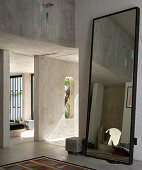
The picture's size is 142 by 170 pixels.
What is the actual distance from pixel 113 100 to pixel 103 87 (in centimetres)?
45

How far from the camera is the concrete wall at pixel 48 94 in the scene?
8641 mm

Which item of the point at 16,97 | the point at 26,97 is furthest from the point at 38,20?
the point at 16,97

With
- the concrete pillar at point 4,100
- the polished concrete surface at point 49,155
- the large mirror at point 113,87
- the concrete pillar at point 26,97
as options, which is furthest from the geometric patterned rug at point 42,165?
the concrete pillar at point 26,97

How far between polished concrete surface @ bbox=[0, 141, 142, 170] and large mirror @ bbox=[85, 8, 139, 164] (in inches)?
11.8

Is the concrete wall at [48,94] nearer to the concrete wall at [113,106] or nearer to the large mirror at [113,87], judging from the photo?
the large mirror at [113,87]

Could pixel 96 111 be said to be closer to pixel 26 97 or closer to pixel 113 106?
pixel 113 106

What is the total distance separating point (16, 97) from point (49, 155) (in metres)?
8.77

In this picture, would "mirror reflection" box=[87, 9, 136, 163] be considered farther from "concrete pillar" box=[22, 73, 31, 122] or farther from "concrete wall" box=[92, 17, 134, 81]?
"concrete pillar" box=[22, 73, 31, 122]

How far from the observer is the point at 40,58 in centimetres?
868

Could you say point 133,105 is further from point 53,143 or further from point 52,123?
point 52,123

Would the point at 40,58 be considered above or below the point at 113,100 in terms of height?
above

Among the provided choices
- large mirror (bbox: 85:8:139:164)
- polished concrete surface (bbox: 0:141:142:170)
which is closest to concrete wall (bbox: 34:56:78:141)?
polished concrete surface (bbox: 0:141:142:170)

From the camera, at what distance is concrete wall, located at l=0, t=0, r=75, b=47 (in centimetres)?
566

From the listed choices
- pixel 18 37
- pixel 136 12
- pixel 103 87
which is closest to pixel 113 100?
pixel 103 87
